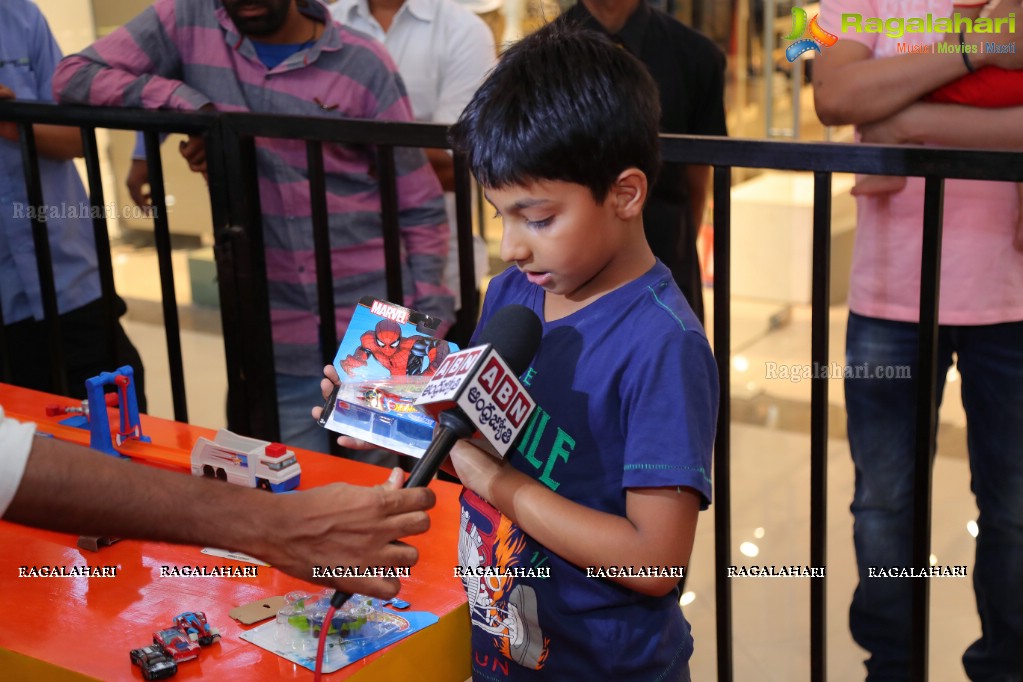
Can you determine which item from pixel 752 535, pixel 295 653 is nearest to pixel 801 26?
pixel 752 535

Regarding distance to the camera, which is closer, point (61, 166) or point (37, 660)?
point (37, 660)

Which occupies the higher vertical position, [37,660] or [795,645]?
[37,660]

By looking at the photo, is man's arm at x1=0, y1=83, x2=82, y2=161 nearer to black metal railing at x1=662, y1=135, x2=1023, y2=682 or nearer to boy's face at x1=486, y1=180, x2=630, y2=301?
black metal railing at x1=662, y1=135, x2=1023, y2=682

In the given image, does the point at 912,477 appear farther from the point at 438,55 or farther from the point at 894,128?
the point at 438,55

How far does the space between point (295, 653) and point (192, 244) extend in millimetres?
5079

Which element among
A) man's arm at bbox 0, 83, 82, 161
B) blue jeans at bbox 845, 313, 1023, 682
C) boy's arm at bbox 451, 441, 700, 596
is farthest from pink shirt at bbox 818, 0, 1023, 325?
man's arm at bbox 0, 83, 82, 161

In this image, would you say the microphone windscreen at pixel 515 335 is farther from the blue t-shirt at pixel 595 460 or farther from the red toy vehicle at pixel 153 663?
the red toy vehicle at pixel 153 663

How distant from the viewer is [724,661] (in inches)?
76.0

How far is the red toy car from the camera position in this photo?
3.94ft

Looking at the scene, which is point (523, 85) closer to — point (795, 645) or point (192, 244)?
point (795, 645)

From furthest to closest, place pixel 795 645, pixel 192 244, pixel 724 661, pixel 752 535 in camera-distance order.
A: pixel 192 244
pixel 752 535
pixel 795 645
pixel 724 661

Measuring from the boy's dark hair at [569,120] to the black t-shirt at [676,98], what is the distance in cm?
126

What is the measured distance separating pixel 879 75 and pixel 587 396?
110 cm

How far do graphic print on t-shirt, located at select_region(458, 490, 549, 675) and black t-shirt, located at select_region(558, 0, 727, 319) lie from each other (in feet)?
4.23
